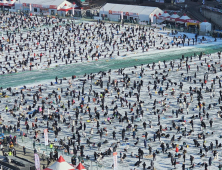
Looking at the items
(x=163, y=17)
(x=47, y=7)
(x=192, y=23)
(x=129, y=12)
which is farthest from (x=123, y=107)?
(x=47, y=7)

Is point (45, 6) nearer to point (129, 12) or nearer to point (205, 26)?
point (129, 12)

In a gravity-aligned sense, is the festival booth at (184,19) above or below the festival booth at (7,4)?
below

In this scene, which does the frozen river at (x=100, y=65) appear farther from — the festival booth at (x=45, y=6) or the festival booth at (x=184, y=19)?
the festival booth at (x=45, y=6)

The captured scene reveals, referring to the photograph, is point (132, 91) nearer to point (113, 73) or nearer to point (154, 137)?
point (113, 73)

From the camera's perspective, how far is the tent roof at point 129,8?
89250 mm

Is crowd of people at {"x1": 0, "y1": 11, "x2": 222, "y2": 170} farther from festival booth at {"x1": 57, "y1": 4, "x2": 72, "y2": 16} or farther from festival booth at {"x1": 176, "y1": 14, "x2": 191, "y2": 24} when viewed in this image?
festival booth at {"x1": 57, "y1": 4, "x2": 72, "y2": 16}

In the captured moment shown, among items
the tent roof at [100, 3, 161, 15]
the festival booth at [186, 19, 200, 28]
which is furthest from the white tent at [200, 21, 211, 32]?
the tent roof at [100, 3, 161, 15]

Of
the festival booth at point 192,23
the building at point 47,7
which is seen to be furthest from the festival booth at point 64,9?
the festival booth at point 192,23

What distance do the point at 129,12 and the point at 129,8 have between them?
4.97ft

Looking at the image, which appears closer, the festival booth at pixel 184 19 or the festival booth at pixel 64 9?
the festival booth at pixel 184 19

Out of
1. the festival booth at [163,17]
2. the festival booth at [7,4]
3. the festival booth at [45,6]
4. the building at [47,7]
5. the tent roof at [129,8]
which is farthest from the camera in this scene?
the festival booth at [7,4]

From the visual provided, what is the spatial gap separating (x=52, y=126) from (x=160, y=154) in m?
10.9

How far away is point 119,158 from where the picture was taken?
4103 cm

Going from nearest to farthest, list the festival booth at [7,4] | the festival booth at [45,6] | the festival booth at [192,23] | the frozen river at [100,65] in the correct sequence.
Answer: the frozen river at [100,65] < the festival booth at [192,23] < the festival booth at [45,6] < the festival booth at [7,4]
